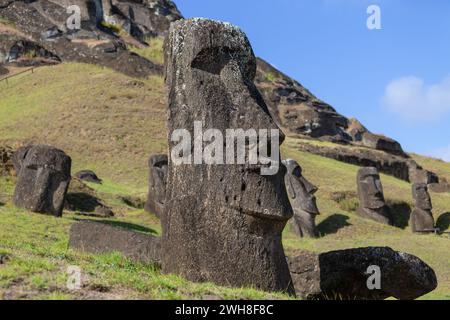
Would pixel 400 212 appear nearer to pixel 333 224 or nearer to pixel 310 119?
pixel 333 224

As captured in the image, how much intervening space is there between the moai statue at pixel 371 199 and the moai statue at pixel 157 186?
8643 mm

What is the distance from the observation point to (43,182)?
1783 cm

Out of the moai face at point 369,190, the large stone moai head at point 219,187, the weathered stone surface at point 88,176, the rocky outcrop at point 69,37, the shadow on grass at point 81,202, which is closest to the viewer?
the large stone moai head at point 219,187

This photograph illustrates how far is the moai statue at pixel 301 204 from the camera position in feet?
75.0

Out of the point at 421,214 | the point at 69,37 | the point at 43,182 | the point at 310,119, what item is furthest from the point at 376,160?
the point at 43,182

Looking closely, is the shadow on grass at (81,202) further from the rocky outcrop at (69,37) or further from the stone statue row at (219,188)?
the rocky outcrop at (69,37)

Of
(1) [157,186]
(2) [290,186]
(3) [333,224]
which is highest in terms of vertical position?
(2) [290,186]

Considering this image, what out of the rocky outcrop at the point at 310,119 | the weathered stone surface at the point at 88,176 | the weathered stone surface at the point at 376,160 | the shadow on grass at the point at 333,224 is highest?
the rocky outcrop at the point at 310,119

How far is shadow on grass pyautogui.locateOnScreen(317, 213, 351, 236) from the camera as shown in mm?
23641

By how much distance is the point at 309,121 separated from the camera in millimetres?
60188

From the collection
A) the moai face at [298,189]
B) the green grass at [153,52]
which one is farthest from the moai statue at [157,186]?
the green grass at [153,52]

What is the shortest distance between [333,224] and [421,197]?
5380mm

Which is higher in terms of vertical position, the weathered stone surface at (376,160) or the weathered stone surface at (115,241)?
the weathered stone surface at (376,160)
